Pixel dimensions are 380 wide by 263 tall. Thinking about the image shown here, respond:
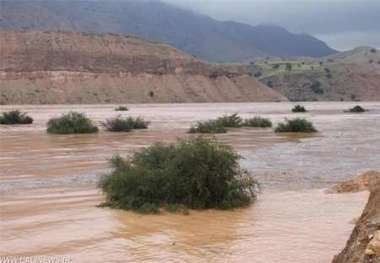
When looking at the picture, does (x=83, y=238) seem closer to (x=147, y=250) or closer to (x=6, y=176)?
(x=147, y=250)

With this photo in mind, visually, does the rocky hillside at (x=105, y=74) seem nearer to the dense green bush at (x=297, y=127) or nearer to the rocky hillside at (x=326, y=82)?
the rocky hillside at (x=326, y=82)

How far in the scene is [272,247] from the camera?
8781 millimetres

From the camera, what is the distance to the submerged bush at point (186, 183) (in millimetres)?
11500

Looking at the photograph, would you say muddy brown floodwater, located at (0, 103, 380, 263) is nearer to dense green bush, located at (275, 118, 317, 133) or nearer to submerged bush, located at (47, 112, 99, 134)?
submerged bush, located at (47, 112, 99, 134)

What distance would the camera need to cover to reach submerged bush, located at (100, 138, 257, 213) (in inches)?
453

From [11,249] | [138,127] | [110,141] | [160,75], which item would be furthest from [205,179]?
[160,75]

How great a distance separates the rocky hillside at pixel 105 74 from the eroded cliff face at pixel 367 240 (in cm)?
8576

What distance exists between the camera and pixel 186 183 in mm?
A: 11602

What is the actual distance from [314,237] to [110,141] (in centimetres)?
1834

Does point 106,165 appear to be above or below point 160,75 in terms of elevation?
below

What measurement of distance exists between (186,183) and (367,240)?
5651 millimetres

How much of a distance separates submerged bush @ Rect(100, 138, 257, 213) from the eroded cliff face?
15.1 feet

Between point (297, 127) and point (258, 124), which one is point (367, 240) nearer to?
point (297, 127)

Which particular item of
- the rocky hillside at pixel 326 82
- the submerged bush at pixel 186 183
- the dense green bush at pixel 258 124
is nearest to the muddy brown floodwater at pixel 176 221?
the submerged bush at pixel 186 183
